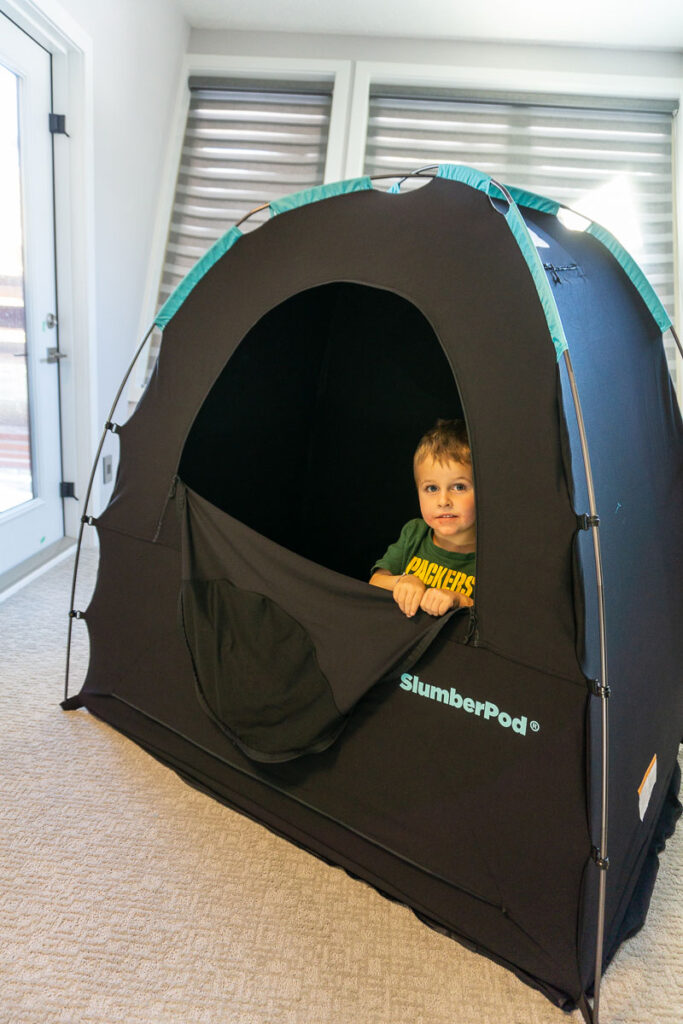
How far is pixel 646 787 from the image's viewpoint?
1.43m

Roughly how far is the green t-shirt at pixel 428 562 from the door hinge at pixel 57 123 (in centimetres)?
196

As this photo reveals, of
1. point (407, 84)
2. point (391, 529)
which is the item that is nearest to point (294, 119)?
point (407, 84)

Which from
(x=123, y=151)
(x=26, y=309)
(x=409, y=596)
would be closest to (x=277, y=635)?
(x=409, y=596)

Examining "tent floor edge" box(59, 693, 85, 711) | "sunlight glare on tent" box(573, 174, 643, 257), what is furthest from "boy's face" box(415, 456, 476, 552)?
"sunlight glare on tent" box(573, 174, 643, 257)

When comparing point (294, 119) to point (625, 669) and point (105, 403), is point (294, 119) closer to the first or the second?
point (105, 403)

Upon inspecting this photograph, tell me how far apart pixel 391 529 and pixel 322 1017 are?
120 centimetres

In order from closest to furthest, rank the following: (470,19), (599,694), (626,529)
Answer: (599,694)
(626,529)
(470,19)

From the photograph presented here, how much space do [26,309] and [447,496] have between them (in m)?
1.84

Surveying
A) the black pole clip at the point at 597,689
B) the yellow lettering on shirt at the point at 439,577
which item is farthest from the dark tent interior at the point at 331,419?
the black pole clip at the point at 597,689

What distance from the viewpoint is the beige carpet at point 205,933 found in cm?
118

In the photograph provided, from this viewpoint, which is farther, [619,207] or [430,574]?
[619,207]

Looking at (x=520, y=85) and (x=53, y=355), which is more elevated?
(x=520, y=85)

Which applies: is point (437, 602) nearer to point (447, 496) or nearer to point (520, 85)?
point (447, 496)

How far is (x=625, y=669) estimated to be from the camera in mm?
1294
